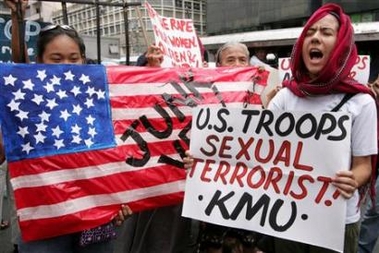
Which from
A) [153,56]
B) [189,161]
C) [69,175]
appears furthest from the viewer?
[153,56]

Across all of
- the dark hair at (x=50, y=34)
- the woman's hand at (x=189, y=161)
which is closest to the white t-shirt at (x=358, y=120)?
the woman's hand at (x=189, y=161)

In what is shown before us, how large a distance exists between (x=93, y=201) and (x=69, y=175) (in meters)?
0.19

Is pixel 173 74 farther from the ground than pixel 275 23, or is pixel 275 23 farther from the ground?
pixel 275 23

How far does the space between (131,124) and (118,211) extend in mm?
506

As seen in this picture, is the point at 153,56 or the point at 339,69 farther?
the point at 153,56

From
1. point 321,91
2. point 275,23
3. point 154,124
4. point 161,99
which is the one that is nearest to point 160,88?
point 161,99

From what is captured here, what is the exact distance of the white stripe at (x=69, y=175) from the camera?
6.76ft

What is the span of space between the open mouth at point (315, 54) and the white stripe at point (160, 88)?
934mm

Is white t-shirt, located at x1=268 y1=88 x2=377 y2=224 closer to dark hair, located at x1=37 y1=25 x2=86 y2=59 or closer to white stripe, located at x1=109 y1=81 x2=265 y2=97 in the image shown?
Result: white stripe, located at x1=109 y1=81 x2=265 y2=97

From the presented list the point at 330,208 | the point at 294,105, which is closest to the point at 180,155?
the point at 294,105

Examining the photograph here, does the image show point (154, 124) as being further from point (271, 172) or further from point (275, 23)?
point (275, 23)

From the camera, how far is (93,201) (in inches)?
88.7

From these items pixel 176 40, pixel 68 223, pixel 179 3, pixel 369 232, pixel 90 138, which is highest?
pixel 179 3

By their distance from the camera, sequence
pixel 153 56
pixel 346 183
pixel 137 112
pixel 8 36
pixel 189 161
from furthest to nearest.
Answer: pixel 8 36 → pixel 153 56 → pixel 137 112 → pixel 189 161 → pixel 346 183
